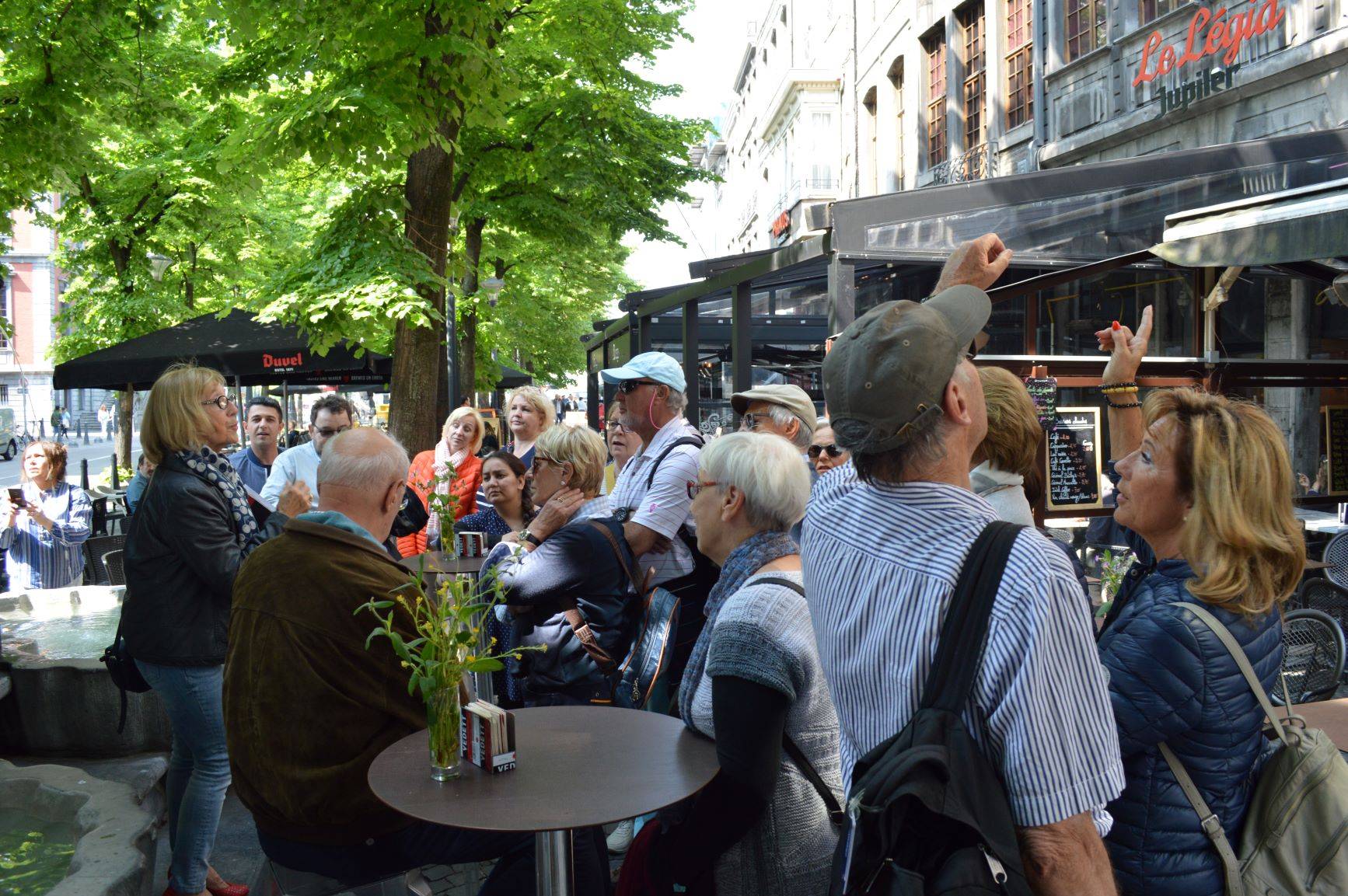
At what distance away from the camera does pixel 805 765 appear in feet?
8.23

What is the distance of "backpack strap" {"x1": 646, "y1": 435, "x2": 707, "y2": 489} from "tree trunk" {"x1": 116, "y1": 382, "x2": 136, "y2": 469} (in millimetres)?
12482

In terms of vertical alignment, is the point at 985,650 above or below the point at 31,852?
above

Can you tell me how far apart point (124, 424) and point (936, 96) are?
16953 mm

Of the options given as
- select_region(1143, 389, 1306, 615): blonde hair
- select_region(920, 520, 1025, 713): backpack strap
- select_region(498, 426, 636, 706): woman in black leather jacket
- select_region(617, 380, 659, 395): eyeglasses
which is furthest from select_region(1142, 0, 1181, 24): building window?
select_region(920, 520, 1025, 713): backpack strap

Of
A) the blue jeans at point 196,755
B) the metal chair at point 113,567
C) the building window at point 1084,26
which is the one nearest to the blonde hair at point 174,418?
the blue jeans at point 196,755

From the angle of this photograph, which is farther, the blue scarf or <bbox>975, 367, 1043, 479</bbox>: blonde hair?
<bbox>975, 367, 1043, 479</bbox>: blonde hair

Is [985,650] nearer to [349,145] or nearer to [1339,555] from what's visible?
[1339,555]

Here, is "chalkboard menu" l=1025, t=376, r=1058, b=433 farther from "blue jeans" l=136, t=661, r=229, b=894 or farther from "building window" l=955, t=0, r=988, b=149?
"building window" l=955, t=0, r=988, b=149

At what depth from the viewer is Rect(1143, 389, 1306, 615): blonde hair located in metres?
2.20

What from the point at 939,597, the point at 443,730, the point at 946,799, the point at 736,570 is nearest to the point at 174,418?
the point at 443,730

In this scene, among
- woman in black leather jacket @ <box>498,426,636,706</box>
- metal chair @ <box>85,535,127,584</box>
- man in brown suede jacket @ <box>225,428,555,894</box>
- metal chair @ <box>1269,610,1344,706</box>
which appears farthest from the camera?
metal chair @ <box>85,535,127,584</box>

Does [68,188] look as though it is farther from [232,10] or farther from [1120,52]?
[1120,52]

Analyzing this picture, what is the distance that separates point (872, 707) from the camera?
1.66 metres

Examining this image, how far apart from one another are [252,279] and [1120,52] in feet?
53.2
